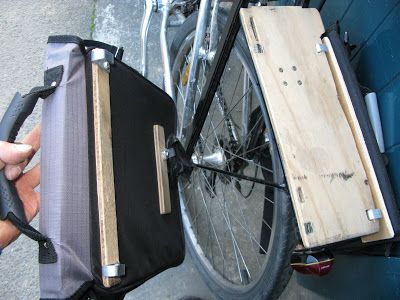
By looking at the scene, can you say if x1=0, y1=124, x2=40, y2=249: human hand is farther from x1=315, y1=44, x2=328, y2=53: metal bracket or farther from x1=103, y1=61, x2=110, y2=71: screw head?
x1=315, y1=44, x2=328, y2=53: metal bracket

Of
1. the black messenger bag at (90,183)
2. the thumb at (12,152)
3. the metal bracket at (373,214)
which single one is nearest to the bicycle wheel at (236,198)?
the metal bracket at (373,214)

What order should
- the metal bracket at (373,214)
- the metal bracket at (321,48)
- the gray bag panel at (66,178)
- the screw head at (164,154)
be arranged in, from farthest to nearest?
the screw head at (164,154) → the metal bracket at (321,48) → the metal bracket at (373,214) → the gray bag panel at (66,178)

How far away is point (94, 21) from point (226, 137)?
1.08 m

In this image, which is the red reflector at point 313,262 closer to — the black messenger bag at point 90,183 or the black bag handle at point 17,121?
the black messenger bag at point 90,183

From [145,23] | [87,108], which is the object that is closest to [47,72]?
[87,108]

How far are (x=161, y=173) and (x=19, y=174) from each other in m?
0.34

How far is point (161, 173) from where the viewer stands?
36.8 inches

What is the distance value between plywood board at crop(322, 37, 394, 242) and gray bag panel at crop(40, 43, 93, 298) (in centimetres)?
57

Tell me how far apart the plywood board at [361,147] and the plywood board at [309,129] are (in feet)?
0.05

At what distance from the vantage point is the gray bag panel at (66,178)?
0.64 m

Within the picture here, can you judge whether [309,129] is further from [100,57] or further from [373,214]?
[100,57]

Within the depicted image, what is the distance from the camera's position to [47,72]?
73cm

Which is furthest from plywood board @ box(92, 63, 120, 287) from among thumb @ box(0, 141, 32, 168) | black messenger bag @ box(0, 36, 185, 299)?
thumb @ box(0, 141, 32, 168)

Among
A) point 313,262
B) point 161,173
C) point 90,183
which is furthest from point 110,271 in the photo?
point 313,262
